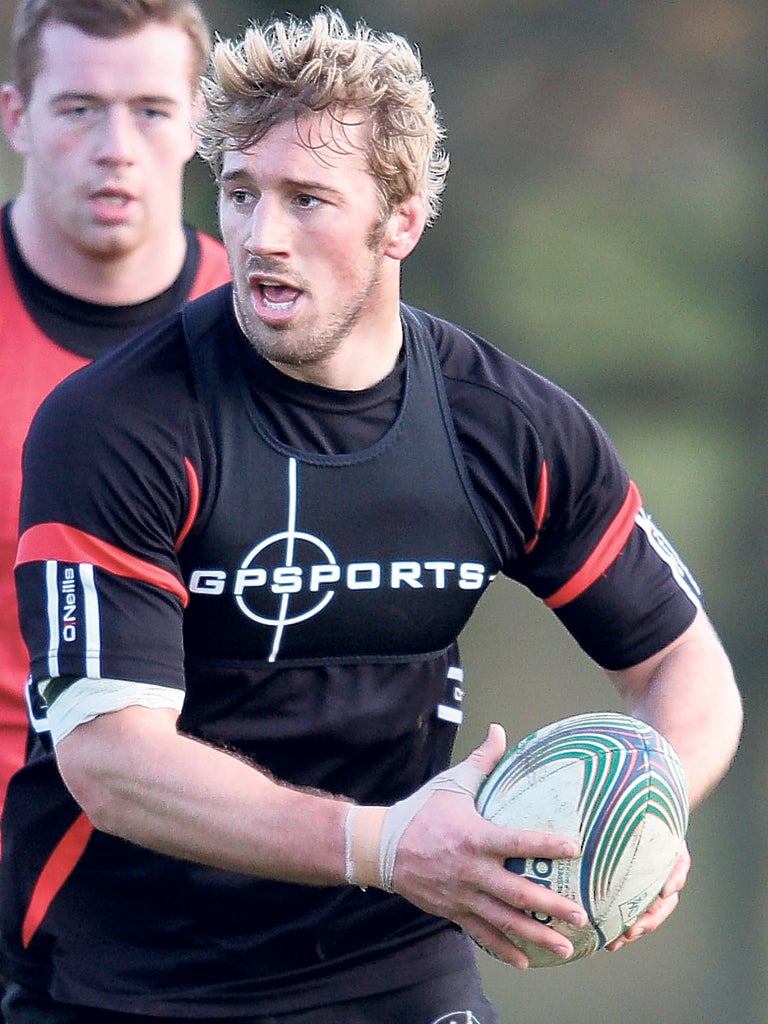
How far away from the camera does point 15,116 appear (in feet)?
14.6

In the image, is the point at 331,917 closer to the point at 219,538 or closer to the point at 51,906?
the point at 51,906

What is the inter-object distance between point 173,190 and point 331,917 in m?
1.80

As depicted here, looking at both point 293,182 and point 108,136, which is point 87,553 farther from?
point 108,136

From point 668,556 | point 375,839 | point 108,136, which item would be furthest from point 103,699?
point 108,136

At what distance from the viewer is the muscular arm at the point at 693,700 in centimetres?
318

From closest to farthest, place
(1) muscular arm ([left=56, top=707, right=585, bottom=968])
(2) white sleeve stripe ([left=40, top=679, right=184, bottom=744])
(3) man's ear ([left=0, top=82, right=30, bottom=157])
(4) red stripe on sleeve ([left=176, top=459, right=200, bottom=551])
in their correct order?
(1) muscular arm ([left=56, top=707, right=585, bottom=968]), (2) white sleeve stripe ([left=40, top=679, right=184, bottom=744]), (4) red stripe on sleeve ([left=176, top=459, right=200, bottom=551]), (3) man's ear ([left=0, top=82, right=30, bottom=157])

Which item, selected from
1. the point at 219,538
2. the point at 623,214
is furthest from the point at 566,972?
the point at 219,538

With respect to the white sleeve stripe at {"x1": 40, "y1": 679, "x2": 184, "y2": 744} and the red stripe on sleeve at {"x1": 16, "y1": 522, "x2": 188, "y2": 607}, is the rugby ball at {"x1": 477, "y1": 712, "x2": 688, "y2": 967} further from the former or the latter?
the red stripe on sleeve at {"x1": 16, "y1": 522, "x2": 188, "y2": 607}

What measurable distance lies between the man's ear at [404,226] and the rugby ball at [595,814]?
0.86 metres

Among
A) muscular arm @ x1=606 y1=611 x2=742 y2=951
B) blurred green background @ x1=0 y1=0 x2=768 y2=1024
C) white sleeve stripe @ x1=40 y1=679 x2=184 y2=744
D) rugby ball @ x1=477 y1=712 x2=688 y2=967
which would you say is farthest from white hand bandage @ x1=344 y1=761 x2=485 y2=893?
blurred green background @ x1=0 y1=0 x2=768 y2=1024

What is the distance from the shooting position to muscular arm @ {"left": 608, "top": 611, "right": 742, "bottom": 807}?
3.18 m

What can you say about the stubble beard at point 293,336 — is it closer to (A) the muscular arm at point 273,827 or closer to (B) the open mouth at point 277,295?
(B) the open mouth at point 277,295

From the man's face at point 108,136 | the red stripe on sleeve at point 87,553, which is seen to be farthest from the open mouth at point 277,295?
the man's face at point 108,136

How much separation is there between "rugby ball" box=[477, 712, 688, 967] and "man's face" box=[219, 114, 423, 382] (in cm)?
74
